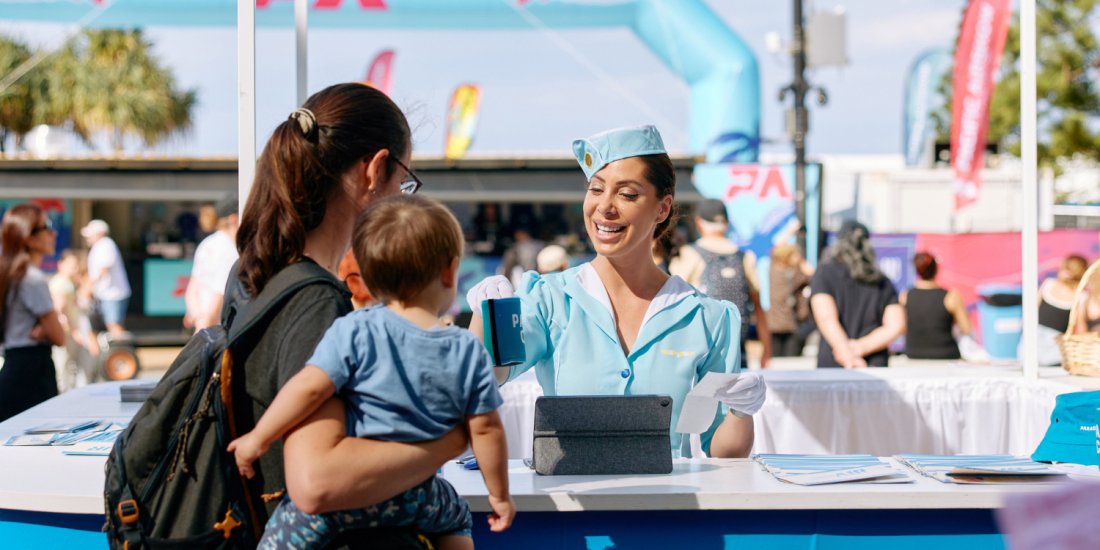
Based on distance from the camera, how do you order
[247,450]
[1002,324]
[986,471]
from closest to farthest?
[247,450], [986,471], [1002,324]

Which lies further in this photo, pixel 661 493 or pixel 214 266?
pixel 214 266

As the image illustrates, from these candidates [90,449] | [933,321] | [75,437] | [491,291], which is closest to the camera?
[491,291]

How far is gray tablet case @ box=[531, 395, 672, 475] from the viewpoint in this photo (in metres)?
2.34

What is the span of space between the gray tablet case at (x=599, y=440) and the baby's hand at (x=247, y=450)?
2.54 ft

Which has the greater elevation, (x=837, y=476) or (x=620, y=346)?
(x=620, y=346)

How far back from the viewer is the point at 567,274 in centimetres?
280

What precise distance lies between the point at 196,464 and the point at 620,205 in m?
1.30

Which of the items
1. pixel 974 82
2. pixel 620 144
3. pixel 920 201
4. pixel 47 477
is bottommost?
pixel 47 477

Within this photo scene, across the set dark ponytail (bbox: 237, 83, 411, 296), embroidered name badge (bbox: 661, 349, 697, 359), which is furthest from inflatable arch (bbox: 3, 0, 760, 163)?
dark ponytail (bbox: 237, 83, 411, 296)

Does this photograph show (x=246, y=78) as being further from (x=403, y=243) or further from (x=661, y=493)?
(x=661, y=493)

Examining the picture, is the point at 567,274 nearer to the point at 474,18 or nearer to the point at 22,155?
the point at 474,18

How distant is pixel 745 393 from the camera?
2416 millimetres

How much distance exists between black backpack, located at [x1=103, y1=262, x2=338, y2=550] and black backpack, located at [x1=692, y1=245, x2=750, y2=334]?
4595mm

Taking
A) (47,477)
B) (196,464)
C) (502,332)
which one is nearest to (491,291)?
(502,332)
